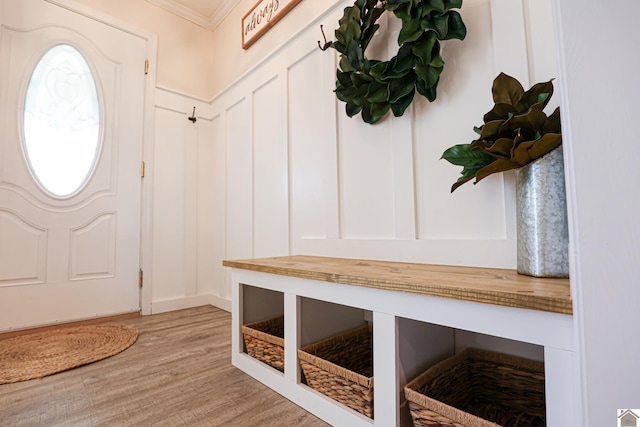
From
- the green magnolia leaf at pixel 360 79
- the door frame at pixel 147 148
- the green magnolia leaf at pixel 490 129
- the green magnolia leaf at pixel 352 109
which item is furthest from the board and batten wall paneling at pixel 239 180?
the green magnolia leaf at pixel 490 129

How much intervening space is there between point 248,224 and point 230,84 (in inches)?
45.4

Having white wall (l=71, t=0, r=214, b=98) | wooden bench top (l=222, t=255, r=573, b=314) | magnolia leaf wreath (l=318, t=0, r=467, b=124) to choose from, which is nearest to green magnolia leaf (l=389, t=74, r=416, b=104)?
magnolia leaf wreath (l=318, t=0, r=467, b=124)

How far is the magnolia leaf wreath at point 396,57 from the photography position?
101cm

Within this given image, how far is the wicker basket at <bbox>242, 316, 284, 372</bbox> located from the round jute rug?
75 centimetres

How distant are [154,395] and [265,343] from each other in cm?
43

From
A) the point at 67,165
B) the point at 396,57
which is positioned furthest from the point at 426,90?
the point at 67,165

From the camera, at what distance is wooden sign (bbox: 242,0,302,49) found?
193 cm

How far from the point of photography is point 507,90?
0.83 m

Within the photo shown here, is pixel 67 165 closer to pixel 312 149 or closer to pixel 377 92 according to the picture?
pixel 312 149

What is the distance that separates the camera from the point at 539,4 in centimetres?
93

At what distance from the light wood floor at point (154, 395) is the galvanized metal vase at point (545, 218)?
0.80 meters

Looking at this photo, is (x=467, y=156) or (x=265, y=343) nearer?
(x=467, y=156)

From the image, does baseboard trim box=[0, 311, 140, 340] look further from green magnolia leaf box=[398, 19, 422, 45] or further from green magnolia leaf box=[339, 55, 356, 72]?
green magnolia leaf box=[398, 19, 422, 45]

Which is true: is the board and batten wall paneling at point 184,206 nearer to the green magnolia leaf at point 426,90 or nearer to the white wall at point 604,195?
the green magnolia leaf at point 426,90
